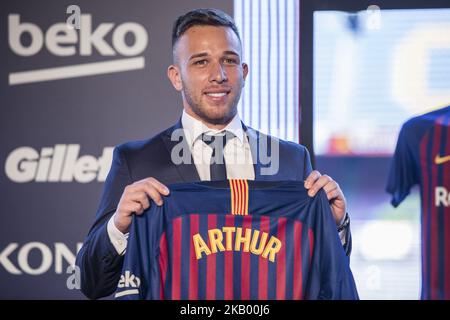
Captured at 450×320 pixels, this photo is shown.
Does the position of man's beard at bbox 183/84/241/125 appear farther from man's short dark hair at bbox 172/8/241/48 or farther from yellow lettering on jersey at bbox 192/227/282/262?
yellow lettering on jersey at bbox 192/227/282/262

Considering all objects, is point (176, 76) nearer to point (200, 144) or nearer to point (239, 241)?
point (200, 144)

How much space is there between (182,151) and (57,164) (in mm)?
950

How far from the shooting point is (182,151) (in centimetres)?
220

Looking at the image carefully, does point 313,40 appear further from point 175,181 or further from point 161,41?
point 175,181

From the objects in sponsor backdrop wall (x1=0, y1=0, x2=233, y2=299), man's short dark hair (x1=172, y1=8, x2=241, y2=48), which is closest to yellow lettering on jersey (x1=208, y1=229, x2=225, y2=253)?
man's short dark hair (x1=172, y1=8, x2=241, y2=48)

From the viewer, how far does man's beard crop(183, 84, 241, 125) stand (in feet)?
7.16

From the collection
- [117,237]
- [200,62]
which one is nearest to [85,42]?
[200,62]

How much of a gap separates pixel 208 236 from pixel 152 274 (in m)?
0.20

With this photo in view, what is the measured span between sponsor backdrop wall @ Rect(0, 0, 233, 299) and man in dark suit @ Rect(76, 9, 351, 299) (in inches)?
26.0

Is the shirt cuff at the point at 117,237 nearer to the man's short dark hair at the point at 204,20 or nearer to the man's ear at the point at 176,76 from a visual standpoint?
the man's ear at the point at 176,76

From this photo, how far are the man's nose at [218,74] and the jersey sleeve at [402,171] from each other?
3.65ft

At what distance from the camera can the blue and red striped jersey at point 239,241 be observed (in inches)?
76.4

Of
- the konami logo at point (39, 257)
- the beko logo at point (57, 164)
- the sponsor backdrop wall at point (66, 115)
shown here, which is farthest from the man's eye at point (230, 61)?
the konami logo at point (39, 257)
